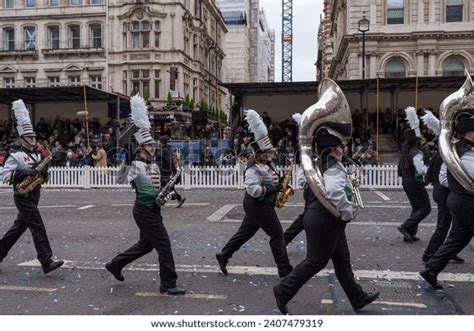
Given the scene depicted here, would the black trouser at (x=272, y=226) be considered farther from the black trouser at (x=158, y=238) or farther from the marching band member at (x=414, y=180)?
the marching band member at (x=414, y=180)

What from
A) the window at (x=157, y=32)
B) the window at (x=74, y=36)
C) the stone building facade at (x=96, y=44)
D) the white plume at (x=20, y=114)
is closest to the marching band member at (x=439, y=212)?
the white plume at (x=20, y=114)

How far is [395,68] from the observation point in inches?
1369

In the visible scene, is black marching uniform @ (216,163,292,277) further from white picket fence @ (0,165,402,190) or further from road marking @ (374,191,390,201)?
white picket fence @ (0,165,402,190)

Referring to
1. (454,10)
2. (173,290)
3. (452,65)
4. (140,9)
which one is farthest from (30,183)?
(140,9)

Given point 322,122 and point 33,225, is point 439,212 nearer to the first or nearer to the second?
point 322,122

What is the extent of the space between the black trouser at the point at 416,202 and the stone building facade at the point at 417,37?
89.6 feet

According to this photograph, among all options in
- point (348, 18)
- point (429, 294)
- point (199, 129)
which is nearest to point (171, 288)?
point (429, 294)

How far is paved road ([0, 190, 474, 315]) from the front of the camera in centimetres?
535

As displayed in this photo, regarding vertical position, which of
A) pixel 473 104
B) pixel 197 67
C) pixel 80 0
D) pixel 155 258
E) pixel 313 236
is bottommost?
pixel 155 258

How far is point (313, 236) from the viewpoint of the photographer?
190 inches

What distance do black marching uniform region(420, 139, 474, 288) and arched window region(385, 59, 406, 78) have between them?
30633mm

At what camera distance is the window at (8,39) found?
44.4 m

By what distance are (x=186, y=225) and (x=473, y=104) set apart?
5940mm

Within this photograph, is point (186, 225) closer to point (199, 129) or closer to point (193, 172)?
point (193, 172)
